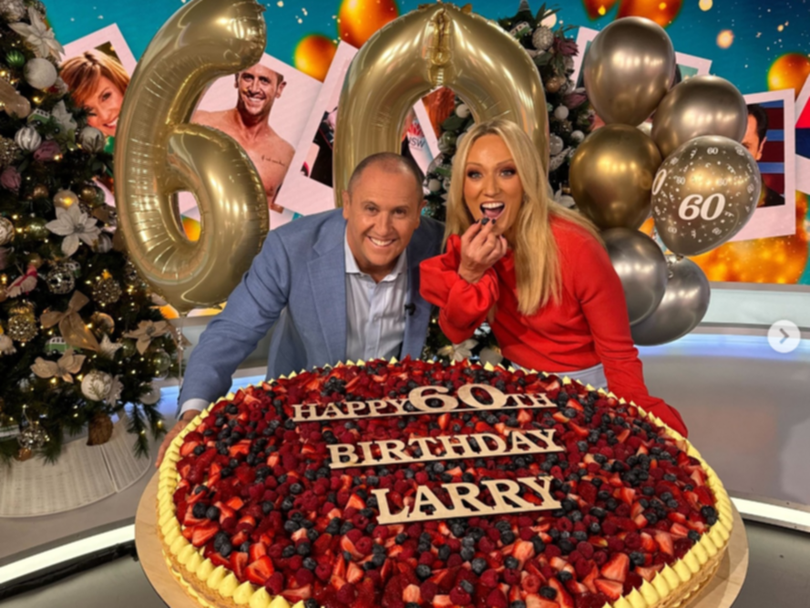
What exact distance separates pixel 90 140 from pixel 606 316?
2.64m

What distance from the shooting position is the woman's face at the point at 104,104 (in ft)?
17.1

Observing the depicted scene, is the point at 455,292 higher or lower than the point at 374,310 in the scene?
higher

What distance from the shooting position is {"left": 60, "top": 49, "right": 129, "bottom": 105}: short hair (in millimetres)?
5141

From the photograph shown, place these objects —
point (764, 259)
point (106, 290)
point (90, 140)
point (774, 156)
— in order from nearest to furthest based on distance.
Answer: point (90, 140) → point (106, 290) → point (774, 156) → point (764, 259)

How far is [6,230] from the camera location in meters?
2.90

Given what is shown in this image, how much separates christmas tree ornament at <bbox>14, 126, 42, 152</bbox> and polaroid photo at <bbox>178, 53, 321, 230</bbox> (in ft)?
8.76

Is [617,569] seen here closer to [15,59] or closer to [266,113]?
A: [15,59]

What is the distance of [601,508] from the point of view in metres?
1.32

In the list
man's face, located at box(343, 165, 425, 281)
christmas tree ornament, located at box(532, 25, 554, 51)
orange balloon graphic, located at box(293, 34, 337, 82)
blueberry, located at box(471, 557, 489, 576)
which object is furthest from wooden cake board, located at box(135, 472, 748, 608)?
orange balloon graphic, located at box(293, 34, 337, 82)

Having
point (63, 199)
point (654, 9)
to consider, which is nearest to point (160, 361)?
point (63, 199)

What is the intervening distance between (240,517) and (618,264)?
2214 millimetres

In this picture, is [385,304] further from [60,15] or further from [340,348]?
[60,15]

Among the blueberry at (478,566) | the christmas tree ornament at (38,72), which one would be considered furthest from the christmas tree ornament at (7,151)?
the blueberry at (478,566)

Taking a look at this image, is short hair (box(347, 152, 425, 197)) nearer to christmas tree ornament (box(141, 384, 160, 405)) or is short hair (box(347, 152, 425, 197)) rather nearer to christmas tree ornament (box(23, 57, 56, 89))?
christmas tree ornament (box(23, 57, 56, 89))
